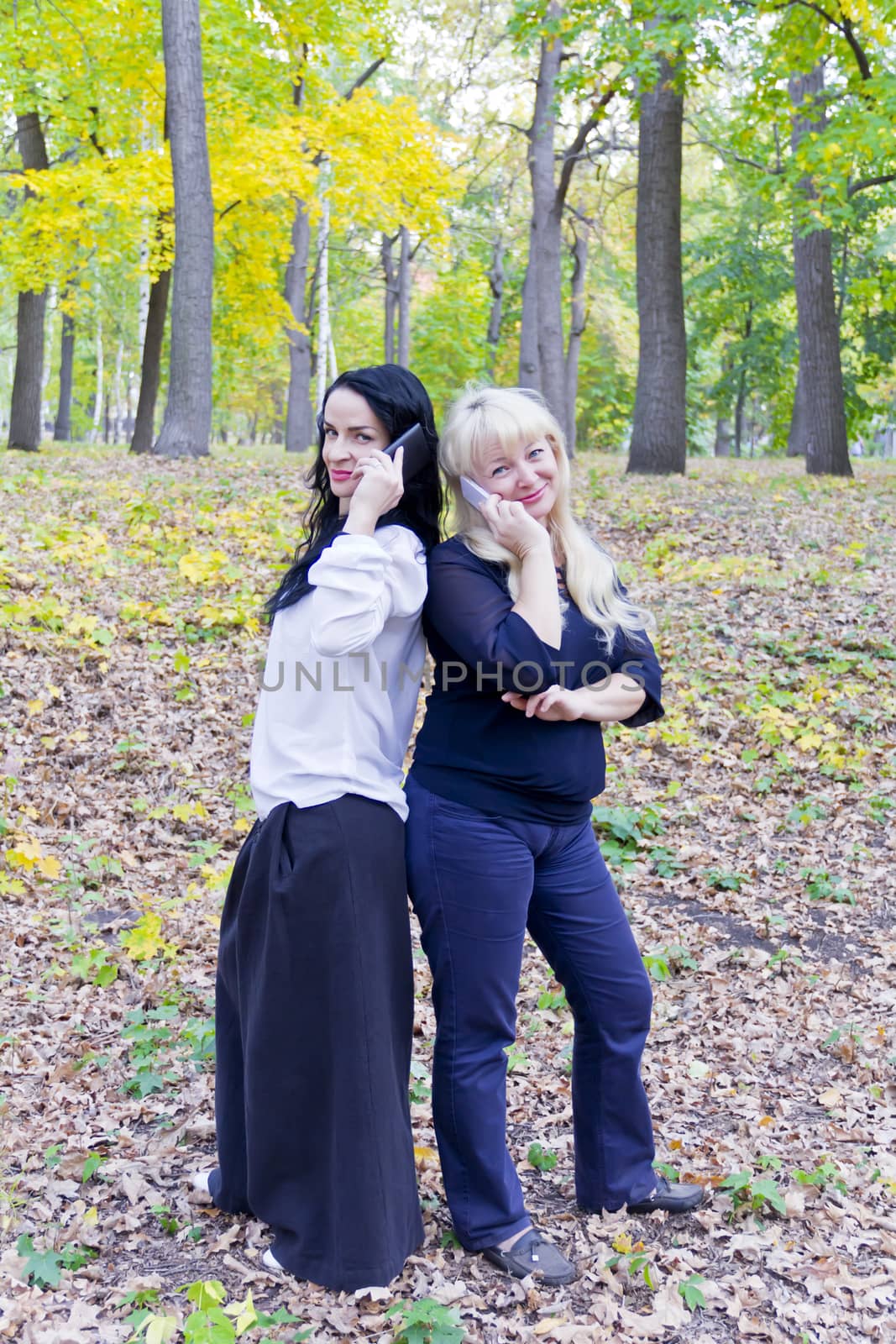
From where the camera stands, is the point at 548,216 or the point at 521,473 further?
the point at 548,216

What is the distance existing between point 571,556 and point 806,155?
9.64 metres

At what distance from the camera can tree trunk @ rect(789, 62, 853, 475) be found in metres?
14.1

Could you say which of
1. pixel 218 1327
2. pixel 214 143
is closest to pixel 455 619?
pixel 218 1327

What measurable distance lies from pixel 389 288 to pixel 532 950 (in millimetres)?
24817

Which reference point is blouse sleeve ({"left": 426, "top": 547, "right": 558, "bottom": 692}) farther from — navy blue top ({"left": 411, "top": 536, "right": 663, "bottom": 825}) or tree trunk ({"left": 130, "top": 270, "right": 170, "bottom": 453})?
tree trunk ({"left": 130, "top": 270, "right": 170, "bottom": 453})

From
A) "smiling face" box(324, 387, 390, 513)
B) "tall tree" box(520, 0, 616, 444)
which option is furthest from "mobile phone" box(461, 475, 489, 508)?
"tall tree" box(520, 0, 616, 444)

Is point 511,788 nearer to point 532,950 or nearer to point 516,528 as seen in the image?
point 516,528

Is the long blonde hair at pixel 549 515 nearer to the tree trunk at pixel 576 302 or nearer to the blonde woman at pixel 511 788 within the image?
the blonde woman at pixel 511 788

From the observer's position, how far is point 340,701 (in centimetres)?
268

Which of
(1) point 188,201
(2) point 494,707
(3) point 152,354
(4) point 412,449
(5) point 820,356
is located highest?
(1) point 188,201

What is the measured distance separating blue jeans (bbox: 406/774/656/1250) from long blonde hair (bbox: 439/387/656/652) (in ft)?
1.89

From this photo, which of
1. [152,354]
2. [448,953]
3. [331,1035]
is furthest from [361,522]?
[152,354]

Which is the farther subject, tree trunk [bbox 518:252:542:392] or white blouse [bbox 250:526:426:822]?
tree trunk [bbox 518:252:542:392]

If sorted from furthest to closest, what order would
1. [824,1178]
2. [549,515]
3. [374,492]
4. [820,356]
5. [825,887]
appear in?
[820,356] → [825,887] → [824,1178] → [549,515] → [374,492]
